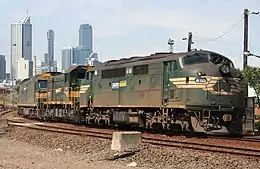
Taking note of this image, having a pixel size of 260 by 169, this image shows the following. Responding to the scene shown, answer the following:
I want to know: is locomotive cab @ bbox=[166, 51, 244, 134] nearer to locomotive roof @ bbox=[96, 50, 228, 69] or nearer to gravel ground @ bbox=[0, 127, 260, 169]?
locomotive roof @ bbox=[96, 50, 228, 69]

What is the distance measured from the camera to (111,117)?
84.0ft

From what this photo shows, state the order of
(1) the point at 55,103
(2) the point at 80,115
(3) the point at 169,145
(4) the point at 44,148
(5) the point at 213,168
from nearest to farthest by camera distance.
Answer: (5) the point at 213,168 → (3) the point at 169,145 → (4) the point at 44,148 → (2) the point at 80,115 → (1) the point at 55,103

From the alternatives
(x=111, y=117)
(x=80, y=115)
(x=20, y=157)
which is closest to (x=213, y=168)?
(x=20, y=157)

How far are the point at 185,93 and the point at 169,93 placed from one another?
111 centimetres

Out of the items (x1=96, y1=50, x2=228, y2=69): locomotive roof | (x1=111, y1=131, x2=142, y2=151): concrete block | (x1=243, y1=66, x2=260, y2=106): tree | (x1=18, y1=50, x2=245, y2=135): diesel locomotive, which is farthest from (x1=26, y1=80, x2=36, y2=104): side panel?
(x1=111, y1=131, x2=142, y2=151): concrete block

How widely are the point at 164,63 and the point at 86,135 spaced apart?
188 inches

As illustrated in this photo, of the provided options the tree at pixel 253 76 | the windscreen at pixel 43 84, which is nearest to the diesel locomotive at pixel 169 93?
the windscreen at pixel 43 84

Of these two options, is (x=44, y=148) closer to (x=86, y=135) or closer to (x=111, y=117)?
(x=86, y=135)

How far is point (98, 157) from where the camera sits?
15211 millimetres

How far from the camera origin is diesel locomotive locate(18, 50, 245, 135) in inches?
755

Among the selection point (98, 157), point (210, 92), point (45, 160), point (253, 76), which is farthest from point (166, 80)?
point (253, 76)

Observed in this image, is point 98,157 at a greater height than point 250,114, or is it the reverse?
point 250,114

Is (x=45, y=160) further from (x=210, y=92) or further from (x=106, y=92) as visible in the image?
(x=106, y=92)

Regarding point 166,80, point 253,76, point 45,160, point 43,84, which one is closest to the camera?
point 45,160
